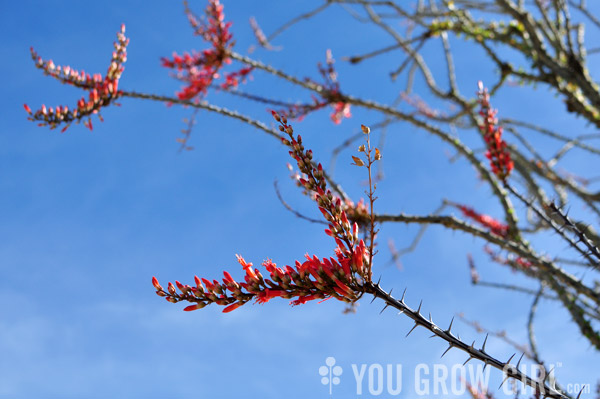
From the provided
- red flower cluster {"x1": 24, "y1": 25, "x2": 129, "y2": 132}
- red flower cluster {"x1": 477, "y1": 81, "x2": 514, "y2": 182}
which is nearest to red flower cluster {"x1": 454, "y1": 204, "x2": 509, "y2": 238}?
red flower cluster {"x1": 477, "y1": 81, "x2": 514, "y2": 182}

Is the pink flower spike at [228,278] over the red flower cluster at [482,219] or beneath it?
beneath

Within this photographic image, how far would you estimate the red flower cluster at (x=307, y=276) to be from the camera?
1442mm

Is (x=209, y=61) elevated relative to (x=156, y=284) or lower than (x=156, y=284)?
elevated

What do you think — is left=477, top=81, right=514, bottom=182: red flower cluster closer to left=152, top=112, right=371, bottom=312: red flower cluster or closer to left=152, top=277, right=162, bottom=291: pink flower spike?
left=152, top=112, right=371, bottom=312: red flower cluster

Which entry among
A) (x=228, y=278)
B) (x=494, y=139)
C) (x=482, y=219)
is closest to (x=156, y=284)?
(x=228, y=278)

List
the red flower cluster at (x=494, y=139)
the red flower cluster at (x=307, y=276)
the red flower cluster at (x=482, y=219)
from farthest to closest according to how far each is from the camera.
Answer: the red flower cluster at (x=482, y=219), the red flower cluster at (x=494, y=139), the red flower cluster at (x=307, y=276)

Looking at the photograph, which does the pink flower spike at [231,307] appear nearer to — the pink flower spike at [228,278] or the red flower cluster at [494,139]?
the pink flower spike at [228,278]

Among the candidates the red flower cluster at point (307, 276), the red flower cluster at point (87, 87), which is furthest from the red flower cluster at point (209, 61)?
the red flower cluster at point (307, 276)

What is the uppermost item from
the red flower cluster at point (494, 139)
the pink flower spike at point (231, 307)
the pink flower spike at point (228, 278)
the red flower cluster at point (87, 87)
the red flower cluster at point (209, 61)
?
the red flower cluster at point (209, 61)

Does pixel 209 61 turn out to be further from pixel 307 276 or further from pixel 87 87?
pixel 307 276

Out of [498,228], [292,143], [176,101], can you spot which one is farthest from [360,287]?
[498,228]

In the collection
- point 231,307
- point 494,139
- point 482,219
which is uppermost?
point 482,219

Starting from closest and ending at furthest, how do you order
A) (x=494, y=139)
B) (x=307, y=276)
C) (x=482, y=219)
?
(x=307, y=276) < (x=494, y=139) < (x=482, y=219)

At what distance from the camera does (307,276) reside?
4.85 ft
